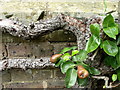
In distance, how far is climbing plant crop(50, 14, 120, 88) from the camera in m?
0.66

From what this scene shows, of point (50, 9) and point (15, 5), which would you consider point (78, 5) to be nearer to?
point (50, 9)

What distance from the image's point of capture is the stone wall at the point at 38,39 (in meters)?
0.84

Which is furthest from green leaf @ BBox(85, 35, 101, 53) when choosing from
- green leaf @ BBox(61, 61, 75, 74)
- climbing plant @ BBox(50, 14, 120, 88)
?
green leaf @ BBox(61, 61, 75, 74)

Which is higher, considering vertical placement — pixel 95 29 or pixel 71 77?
pixel 95 29

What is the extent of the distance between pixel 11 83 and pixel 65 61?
0.40 meters

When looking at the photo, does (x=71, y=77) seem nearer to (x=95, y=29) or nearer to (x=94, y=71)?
(x=94, y=71)

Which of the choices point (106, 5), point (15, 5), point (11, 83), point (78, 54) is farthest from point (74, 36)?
point (11, 83)

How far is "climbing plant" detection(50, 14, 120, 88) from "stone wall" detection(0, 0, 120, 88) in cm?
14

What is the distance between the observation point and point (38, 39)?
2.88ft

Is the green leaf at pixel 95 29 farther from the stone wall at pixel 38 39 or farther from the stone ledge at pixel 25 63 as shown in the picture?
the stone ledge at pixel 25 63

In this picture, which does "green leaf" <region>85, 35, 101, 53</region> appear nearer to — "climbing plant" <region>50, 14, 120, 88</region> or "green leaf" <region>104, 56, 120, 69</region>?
"climbing plant" <region>50, 14, 120, 88</region>

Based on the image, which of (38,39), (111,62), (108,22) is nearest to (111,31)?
(108,22)

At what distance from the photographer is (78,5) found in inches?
34.6

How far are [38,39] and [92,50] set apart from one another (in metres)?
0.33
